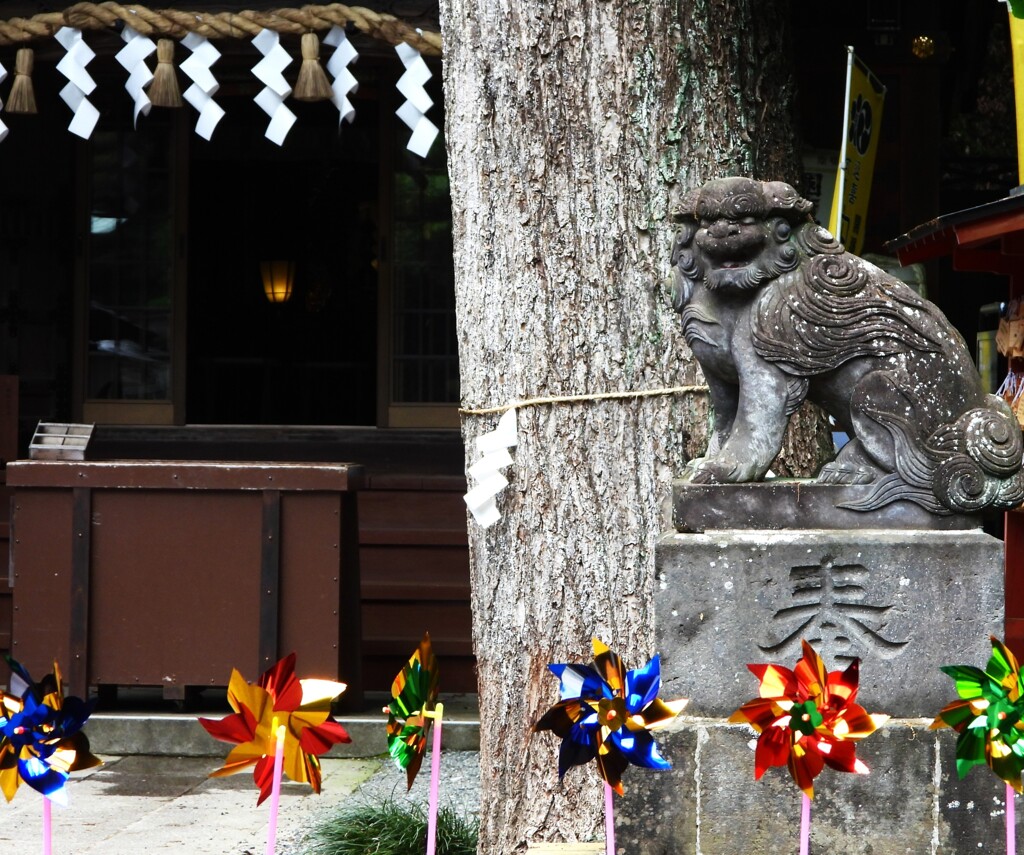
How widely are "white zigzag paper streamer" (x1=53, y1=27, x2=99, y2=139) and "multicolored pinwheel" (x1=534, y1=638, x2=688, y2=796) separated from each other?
4.98m

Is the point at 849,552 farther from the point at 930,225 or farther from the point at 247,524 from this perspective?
the point at 247,524

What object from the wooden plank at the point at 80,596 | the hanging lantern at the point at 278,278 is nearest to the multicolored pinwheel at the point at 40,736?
the wooden plank at the point at 80,596

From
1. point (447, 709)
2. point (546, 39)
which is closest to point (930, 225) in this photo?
point (546, 39)

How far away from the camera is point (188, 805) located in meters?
6.71

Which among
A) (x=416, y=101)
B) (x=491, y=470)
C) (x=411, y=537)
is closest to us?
(x=491, y=470)

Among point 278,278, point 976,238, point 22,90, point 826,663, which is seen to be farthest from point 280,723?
point 278,278

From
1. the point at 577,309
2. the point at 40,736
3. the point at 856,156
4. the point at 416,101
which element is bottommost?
the point at 40,736

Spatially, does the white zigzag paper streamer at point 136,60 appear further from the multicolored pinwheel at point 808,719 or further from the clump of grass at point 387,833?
the multicolored pinwheel at point 808,719

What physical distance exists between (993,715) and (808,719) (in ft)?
1.40

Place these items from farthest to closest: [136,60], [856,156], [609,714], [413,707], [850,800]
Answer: [136,60], [856,156], [413,707], [850,800], [609,714]

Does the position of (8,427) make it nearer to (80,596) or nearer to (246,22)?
(80,596)

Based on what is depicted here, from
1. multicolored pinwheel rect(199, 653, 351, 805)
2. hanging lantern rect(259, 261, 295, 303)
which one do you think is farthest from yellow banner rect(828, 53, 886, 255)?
hanging lantern rect(259, 261, 295, 303)

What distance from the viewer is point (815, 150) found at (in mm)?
8141

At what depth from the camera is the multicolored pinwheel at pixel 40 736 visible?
362cm
